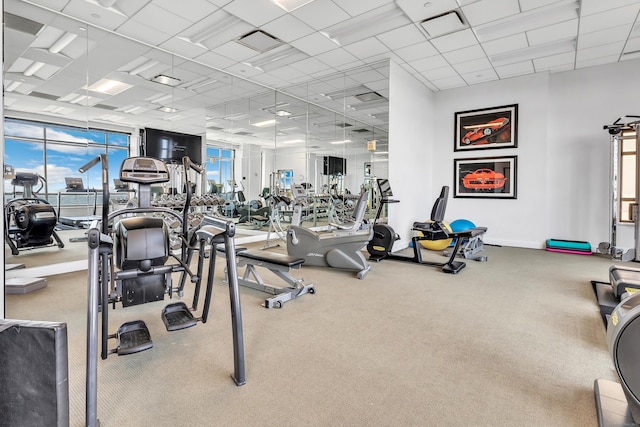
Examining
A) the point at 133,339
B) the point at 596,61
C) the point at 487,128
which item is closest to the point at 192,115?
the point at 133,339

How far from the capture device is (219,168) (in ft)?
23.4

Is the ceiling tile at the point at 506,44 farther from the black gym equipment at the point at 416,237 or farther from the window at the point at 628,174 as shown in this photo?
the black gym equipment at the point at 416,237

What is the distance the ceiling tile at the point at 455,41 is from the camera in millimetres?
4855

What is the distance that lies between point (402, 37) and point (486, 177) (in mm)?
3546

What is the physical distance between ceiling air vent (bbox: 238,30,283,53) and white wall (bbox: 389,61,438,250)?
211 centimetres

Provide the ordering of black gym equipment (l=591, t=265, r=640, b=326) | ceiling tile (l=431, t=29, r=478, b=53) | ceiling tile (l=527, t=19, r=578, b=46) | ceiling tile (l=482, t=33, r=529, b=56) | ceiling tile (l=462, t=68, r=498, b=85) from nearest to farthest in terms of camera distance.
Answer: black gym equipment (l=591, t=265, r=640, b=326)
ceiling tile (l=527, t=19, r=578, b=46)
ceiling tile (l=431, t=29, r=478, b=53)
ceiling tile (l=482, t=33, r=529, b=56)
ceiling tile (l=462, t=68, r=498, b=85)

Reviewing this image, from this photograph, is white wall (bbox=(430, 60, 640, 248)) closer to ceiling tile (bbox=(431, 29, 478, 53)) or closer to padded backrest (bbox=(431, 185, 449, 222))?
ceiling tile (bbox=(431, 29, 478, 53))

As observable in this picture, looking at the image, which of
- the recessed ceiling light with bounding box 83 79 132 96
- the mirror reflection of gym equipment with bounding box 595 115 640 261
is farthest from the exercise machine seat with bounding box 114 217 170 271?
the mirror reflection of gym equipment with bounding box 595 115 640 261

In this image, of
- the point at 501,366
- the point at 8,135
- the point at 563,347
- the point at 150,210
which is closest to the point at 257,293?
the point at 150,210

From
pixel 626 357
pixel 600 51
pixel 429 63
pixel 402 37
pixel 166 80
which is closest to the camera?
pixel 626 357

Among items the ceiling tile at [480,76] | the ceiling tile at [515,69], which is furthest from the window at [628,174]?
the ceiling tile at [480,76]

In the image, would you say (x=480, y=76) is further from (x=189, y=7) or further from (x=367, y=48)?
(x=189, y=7)

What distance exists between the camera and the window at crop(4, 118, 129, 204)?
432 centimetres

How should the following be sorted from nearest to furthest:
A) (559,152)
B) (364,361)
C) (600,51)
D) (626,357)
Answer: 1. (626,357)
2. (364,361)
3. (600,51)
4. (559,152)
